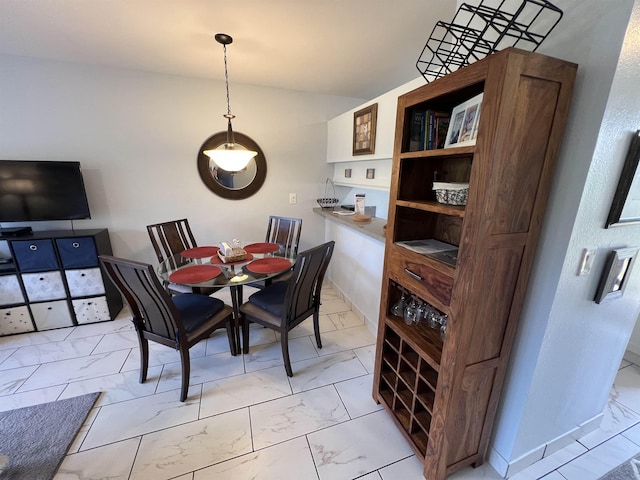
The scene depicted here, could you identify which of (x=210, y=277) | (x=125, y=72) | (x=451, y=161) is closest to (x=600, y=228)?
(x=451, y=161)

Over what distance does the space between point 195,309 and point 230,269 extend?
364 millimetres

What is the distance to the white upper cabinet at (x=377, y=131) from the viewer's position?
1962 mm

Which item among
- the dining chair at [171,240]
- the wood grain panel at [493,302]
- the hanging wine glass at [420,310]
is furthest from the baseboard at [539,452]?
the dining chair at [171,240]

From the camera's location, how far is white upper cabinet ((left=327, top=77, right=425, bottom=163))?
196cm

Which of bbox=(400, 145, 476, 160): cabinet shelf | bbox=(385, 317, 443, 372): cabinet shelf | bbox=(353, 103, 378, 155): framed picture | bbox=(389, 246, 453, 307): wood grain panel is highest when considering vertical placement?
bbox=(353, 103, 378, 155): framed picture

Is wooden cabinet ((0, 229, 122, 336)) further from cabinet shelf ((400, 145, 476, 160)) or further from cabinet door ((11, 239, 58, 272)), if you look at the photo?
cabinet shelf ((400, 145, 476, 160))

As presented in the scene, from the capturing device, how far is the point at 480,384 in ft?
3.76

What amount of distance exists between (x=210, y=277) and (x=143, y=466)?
1005mm

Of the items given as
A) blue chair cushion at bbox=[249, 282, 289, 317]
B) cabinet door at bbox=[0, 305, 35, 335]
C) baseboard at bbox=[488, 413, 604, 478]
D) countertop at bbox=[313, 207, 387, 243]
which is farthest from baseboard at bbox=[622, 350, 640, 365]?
cabinet door at bbox=[0, 305, 35, 335]

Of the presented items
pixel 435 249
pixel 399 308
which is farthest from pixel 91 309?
pixel 435 249

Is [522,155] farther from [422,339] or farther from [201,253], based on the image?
[201,253]

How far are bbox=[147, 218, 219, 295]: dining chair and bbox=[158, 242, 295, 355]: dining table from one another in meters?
0.13

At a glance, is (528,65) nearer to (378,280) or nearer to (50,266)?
(378,280)

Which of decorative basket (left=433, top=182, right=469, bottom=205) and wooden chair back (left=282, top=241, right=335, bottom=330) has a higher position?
decorative basket (left=433, top=182, right=469, bottom=205)
